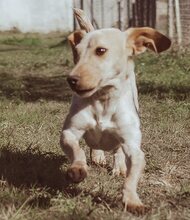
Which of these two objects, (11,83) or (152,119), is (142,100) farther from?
(11,83)

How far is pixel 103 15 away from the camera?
862 inches

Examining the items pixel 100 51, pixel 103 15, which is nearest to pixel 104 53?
pixel 100 51

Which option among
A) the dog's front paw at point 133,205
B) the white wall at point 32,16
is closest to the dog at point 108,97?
the dog's front paw at point 133,205

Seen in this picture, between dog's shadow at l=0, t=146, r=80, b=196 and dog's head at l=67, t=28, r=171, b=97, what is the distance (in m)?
0.63

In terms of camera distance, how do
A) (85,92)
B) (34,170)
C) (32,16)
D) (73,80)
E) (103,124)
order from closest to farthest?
(73,80) → (85,92) → (103,124) → (34,170) → (32,16)

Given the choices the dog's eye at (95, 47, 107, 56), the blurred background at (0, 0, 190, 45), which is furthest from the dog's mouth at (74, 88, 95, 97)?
the blurred background at (0, 0, 190, 45)

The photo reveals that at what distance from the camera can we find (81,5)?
22.2 metres

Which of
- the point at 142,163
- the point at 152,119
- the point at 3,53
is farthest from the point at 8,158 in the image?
the point at 3,53

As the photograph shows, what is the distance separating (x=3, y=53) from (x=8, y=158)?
12.4 m

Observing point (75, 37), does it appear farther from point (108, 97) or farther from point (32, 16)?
point (32, 16)

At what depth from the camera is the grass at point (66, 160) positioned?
3746 mm

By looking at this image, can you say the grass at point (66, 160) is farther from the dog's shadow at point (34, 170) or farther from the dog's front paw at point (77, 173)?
the dog's front paw at point (77, 173)

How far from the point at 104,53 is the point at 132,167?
75cm

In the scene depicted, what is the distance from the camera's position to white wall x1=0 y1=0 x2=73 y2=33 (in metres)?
26.0
